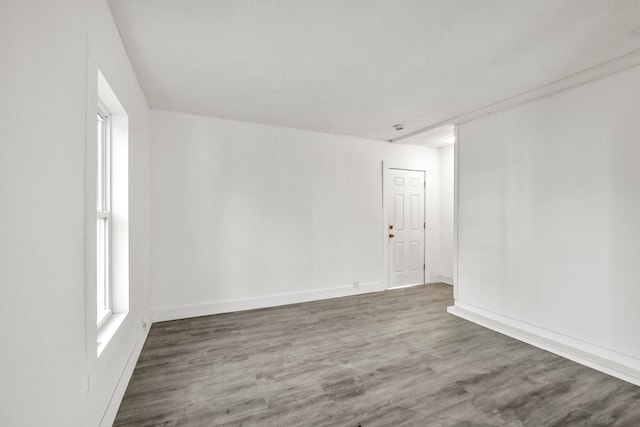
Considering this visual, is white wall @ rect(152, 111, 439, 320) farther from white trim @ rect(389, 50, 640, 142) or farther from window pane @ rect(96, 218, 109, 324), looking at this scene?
white trim @ rect(389, 50, 640, 142)

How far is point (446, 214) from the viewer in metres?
5.41

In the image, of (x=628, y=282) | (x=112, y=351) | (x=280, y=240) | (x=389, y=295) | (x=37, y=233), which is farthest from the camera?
(x=389, y=295)

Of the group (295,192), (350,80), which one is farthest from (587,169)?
(295,192)

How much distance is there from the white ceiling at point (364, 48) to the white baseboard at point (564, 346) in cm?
248

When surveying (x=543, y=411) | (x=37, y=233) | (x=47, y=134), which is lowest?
(x=543, y=411)

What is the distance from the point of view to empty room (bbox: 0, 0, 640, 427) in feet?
3.64

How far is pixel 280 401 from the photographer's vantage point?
205 centimetres

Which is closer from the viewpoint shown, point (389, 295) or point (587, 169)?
point (587, 169)

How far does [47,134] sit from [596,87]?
392 cm

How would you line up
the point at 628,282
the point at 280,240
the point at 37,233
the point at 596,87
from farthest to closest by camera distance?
the point at 280,240, the point at 596,87, the point at 628,282, the point at 37,233

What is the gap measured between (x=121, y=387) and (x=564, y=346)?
387 centimetres

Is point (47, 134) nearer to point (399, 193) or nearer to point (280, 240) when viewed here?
point (280, 240)

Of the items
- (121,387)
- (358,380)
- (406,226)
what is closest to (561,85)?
(406,226)

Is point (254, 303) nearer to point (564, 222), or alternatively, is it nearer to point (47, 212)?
point (47, 212)
